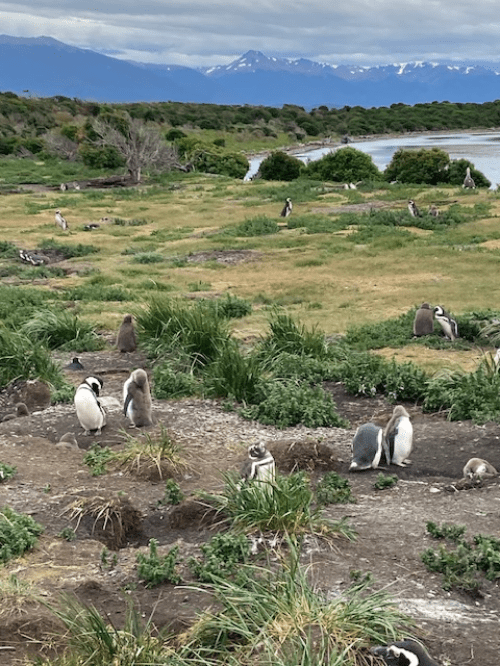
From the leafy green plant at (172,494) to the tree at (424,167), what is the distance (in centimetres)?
3244

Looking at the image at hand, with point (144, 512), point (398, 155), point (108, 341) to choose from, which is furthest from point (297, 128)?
point (144, 512)

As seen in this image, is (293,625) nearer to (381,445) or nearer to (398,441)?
(381,445)

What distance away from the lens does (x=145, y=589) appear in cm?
548

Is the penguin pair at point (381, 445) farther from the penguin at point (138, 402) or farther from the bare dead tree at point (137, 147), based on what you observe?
the bare dead tree at point (137, 147)

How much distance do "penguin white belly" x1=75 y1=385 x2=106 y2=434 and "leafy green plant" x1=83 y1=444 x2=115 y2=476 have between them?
53 cm

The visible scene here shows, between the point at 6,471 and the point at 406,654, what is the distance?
4343mm

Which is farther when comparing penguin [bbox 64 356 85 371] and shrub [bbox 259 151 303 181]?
shrub [bbox 259 151 303 181]

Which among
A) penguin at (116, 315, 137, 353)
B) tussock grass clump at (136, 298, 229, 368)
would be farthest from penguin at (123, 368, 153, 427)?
penguin at (116, 315, 137, 353)

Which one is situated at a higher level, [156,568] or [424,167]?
[424,167]

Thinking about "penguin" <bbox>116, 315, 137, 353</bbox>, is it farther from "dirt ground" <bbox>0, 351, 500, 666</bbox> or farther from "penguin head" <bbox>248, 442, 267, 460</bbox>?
"penguin head" <bbox>248, 442, 267, 460</bbox>

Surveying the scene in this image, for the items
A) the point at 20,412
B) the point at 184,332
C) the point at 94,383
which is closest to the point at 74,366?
the point at 184,332

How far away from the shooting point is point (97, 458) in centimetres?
794

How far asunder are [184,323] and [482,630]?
23.4 ft

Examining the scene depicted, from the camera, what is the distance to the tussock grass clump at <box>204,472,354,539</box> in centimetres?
590
